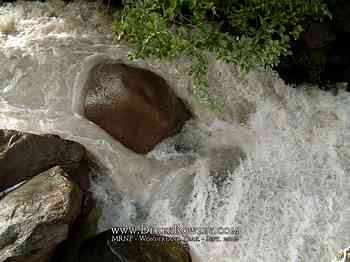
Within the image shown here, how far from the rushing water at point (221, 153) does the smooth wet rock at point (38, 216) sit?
0.67 meters

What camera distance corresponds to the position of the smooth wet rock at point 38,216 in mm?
4195

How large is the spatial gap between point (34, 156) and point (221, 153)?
2180 millimetres

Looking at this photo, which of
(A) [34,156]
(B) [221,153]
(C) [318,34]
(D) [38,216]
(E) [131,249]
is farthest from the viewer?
(B) [221,153]

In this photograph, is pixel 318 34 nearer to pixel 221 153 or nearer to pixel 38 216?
pixel 221 153

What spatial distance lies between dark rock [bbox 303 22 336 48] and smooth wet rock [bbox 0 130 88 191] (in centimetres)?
298

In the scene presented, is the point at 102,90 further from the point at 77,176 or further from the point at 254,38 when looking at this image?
the point at 254,38

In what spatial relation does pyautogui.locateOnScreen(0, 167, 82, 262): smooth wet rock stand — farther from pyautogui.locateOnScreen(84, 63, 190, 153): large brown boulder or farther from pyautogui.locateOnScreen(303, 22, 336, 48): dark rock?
pyautogui.locateOnScreen(303, 22, 336, 48): dark rock

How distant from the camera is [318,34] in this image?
551 centimetres

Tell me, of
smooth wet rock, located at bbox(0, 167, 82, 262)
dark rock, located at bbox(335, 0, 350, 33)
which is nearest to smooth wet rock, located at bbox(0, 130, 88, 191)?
smooth wet rock, located at bbox(0, 167, 82, 262)

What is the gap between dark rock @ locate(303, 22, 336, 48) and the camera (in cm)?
549

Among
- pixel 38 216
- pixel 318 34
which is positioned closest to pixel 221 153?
pixel 318 34

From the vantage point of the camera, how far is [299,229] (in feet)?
16.3

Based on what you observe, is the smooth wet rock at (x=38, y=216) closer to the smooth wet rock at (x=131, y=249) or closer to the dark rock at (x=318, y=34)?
the smooth wet rock at (x=131, y=249)

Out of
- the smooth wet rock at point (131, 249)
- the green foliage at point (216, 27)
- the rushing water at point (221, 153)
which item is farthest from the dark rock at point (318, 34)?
the smooth wet rock at point (131, 249)
